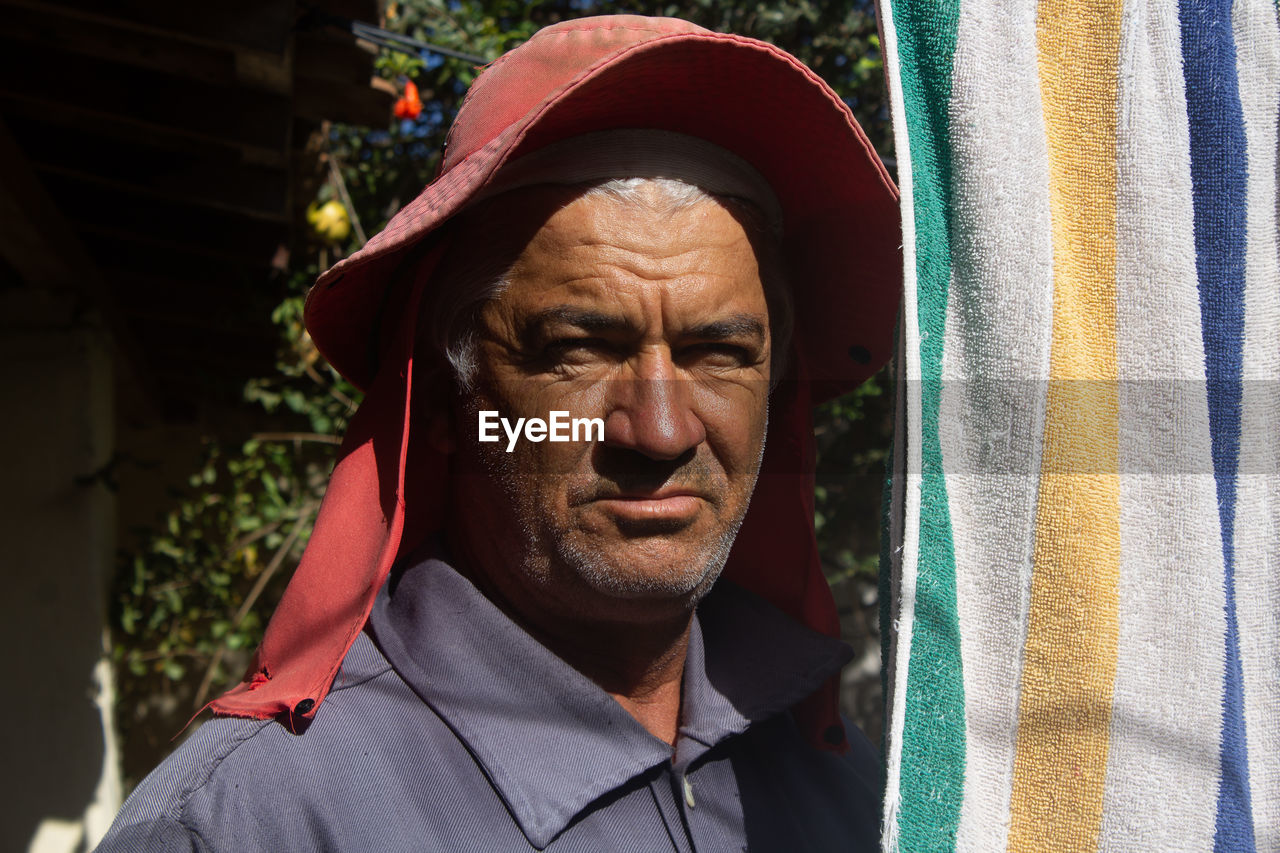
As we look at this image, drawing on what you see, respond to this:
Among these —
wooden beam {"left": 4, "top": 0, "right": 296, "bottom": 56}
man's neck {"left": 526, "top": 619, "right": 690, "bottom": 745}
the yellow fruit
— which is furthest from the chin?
the yellow fruit

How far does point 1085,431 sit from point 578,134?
0.86 m

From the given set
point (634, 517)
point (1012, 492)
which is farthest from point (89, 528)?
point (1012, 492)

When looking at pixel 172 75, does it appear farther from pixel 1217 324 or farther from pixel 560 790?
pixel 1217 324

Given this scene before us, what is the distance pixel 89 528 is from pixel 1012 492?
12.4 feet

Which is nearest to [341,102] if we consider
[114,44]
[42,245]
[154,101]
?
[154,101]

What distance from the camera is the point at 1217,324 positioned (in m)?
1.02

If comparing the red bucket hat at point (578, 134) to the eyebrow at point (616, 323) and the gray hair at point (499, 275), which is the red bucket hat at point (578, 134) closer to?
the gray hair at point (499, 275)

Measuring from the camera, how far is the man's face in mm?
1389

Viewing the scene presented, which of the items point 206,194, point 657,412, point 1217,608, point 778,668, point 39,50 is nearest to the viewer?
point 1217,608

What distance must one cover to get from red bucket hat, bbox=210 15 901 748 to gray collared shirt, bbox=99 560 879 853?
0.22ft

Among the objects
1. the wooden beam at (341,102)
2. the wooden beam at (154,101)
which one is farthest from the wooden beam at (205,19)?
the wooden beam at (341,102)

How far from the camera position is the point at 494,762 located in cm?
128

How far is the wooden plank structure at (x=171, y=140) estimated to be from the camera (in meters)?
2.37

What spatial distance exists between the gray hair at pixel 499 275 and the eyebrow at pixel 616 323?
0.10 meters
